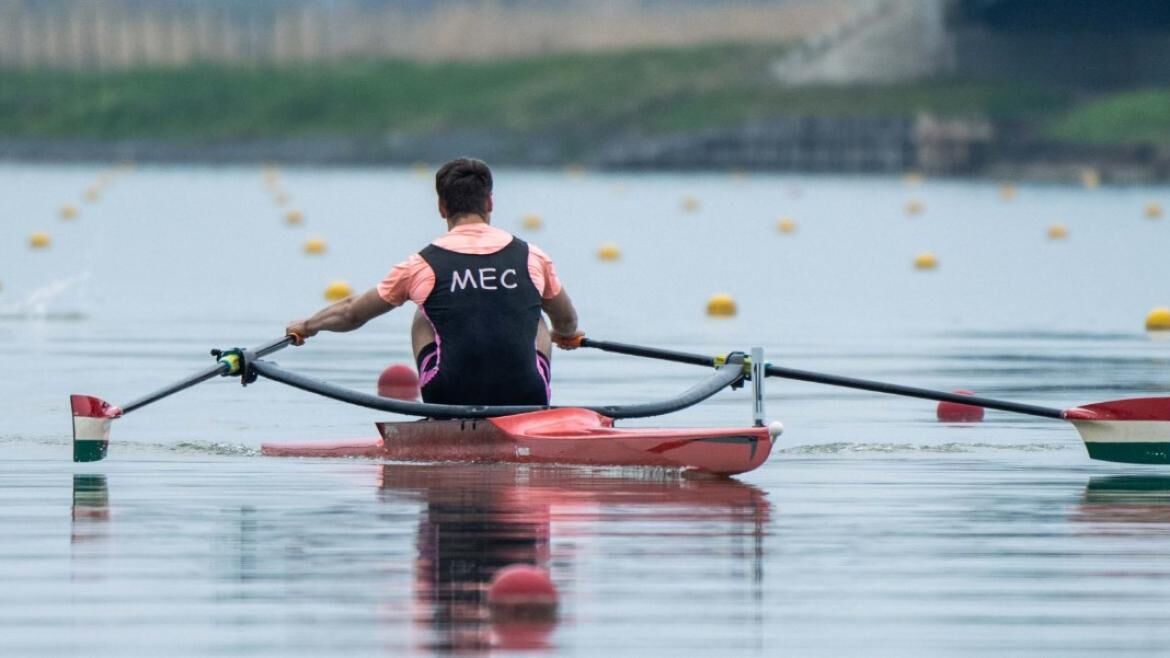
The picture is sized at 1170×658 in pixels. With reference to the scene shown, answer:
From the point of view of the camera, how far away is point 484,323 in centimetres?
1069

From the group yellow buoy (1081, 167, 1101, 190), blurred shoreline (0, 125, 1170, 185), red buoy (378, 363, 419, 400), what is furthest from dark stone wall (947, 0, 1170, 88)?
red buoy (378, 363, 419, 400)

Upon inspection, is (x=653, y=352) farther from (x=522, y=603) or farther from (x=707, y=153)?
(x=707, y=153)

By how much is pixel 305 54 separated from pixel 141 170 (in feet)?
42.5

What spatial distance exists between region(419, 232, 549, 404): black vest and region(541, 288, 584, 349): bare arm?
45 cm

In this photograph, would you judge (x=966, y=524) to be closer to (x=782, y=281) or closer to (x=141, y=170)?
(x=782, y=281)

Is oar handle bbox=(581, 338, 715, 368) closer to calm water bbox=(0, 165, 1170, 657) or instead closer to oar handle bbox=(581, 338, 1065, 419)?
calm water bbox=(0, 165, 1170, 657)

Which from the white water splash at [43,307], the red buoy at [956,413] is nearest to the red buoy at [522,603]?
the red buoy at [956,413]

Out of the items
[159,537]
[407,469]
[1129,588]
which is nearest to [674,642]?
[1129,588]


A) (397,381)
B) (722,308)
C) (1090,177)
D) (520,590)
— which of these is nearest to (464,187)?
(520,590)

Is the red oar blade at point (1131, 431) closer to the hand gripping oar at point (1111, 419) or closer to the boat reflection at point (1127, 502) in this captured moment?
the hand gripping oar at point (1111, 419)

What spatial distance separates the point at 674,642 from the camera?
6.92 meters

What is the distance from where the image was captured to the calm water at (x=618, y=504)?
282 inches

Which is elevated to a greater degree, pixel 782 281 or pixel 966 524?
pixel 782 281

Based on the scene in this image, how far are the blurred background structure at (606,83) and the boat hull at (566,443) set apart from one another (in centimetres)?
4903
